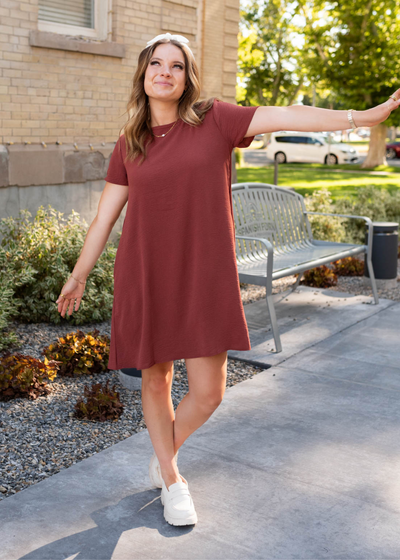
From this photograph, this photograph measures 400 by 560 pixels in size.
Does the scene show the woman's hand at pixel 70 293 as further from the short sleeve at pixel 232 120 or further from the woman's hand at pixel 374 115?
the woman's hand at pixel 374 115

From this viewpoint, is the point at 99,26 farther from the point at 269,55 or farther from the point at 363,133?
the point at 363,133

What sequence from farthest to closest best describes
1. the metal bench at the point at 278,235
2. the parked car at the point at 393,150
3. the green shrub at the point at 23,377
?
the parked car at the point at 393,150
the metal bench at the point at 278,235
the green shrub at the point at 23,377

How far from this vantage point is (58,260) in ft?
19.5

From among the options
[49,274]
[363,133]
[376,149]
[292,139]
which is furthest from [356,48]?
[363,133]

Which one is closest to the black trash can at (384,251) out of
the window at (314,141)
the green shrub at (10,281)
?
the green shrub at (10,281)

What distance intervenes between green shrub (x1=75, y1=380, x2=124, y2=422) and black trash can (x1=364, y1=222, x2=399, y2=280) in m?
4.67

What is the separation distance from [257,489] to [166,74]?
1960 millimetres

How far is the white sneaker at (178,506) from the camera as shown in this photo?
287 cm

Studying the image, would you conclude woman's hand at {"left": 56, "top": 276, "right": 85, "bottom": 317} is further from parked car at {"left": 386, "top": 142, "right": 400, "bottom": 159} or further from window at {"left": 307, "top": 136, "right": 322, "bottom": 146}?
parked car at {"left": 386, "top": 142, "right": 400, "bottom": 159}

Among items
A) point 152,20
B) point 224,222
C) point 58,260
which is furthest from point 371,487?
point 152,20

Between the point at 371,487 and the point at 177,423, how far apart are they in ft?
3.44

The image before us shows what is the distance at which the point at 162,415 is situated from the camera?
2.94m

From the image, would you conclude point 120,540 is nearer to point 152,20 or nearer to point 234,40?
point 152,20

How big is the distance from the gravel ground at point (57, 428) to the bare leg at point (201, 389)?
3.06 ft
